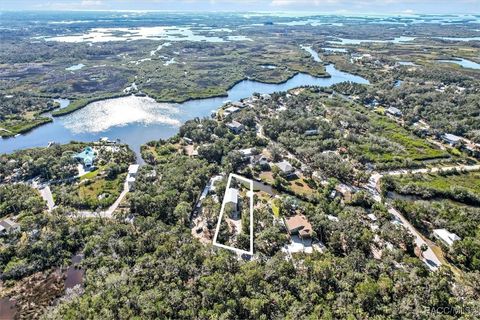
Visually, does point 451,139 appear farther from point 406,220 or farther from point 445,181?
point 406,220

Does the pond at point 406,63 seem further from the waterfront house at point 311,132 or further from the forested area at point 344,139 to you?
the waterfront house at point 311,132

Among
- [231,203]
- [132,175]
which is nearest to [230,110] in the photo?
[132,175]

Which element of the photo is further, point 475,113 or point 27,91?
point 27,91

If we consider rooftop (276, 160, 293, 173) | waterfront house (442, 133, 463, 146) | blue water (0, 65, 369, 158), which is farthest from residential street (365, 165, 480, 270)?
blue water (0, 65, 369, 158)

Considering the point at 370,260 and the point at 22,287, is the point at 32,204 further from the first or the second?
the point at 370,260

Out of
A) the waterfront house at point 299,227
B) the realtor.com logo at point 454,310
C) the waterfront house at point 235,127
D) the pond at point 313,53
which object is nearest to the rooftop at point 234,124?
the waterfront house at point 235,127

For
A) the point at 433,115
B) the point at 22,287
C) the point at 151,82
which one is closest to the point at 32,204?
the point at 22,287
